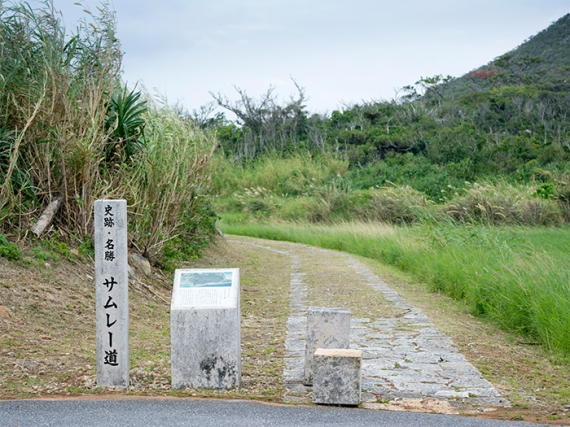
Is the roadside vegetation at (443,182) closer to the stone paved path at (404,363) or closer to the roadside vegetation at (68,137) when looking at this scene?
the stone paved path at (404,363)

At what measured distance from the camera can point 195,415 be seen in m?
4.61

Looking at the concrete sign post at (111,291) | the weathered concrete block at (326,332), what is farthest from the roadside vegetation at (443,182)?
the concrete sign post at (111,291)

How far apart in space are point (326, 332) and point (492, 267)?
436cm

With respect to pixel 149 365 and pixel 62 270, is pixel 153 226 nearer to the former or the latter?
pixel 62 270

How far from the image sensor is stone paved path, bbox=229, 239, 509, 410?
5.17 meters

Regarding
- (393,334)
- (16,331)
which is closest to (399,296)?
(393,334)

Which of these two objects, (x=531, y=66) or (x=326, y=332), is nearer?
(x=326, y=332)

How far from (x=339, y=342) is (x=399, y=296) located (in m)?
4.44

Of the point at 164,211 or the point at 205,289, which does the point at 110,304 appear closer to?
the point at 205,289

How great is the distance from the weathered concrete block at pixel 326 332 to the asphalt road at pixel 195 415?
64 centimetres

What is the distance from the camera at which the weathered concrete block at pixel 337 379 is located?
4.88 meters

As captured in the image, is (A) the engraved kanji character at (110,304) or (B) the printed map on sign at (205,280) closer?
(A) the engraved kanji character at (110,304)

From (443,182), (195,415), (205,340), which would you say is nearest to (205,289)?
(205,340)

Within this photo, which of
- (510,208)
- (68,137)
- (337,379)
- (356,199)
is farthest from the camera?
(356,199)
